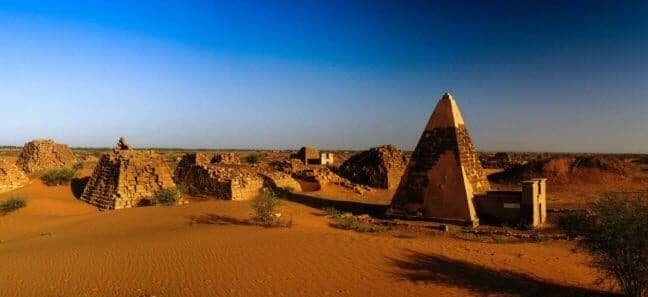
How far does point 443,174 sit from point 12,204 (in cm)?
1351

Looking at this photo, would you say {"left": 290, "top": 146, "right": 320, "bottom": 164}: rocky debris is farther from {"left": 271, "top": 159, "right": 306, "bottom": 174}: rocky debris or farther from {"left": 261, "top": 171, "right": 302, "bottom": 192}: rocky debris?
{"left": 261, "top": 171, "right": 302, "bottom": 192}: rocky debris

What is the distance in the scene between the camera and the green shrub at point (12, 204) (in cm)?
1332

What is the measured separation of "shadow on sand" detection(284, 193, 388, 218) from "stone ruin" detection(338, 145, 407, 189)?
7.01 metres

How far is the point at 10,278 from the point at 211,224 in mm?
4304

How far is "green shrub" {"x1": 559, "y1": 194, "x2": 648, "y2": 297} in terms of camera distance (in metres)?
6.52

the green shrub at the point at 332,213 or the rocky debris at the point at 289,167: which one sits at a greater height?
the rocky debris at the point at 289,167

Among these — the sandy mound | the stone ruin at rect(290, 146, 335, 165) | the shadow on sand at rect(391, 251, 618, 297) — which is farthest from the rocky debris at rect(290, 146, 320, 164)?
the shadow on sand at rect(391, 251, 618, 297)

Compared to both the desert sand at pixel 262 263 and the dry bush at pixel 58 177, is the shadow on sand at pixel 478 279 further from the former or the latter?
the dry bush at pixel 58 177

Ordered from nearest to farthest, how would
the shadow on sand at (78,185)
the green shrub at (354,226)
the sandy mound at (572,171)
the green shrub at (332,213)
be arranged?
the green shrub at (354,226), the green shrub at (332,213), the shadow on sand at (78,185), the sandy mound at (572,171)

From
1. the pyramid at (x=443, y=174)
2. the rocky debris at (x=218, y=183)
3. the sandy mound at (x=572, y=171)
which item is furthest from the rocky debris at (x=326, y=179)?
the sandy mound at (x=572, y=171)

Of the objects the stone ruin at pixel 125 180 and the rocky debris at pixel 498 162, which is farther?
the rocky debris at pixel 498 162

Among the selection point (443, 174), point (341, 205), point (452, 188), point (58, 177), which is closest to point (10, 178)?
point (58, 177)

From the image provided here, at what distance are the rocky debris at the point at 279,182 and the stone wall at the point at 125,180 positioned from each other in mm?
6405

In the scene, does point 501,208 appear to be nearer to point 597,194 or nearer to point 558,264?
point 558,264
